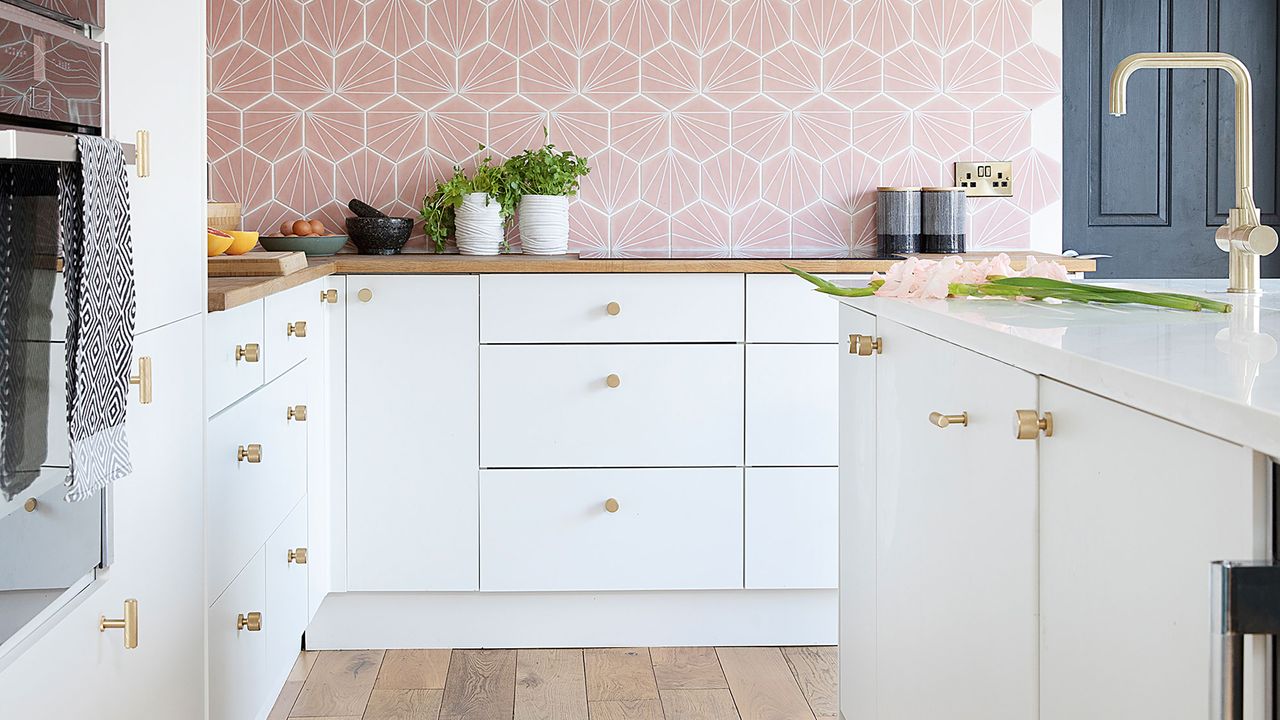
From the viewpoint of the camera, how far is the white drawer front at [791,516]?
2830 millimetres

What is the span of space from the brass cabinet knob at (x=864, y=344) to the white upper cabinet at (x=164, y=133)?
0.98 meters

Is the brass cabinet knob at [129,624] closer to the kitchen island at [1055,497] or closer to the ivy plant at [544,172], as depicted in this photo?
the kitchen island at [1055,497]

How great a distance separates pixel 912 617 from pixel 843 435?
47 centimetres

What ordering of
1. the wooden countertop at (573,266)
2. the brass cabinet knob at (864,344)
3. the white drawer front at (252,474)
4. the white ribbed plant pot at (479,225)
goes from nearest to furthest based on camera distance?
the brass cabinet knob at (864,344) → the white drawer front at (252,474) → the wooden countertop at (573,266) → the white ribbed plant pot at (479,225)

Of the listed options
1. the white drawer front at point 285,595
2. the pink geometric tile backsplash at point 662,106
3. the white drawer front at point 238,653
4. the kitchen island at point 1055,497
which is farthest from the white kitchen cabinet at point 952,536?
the pink geometric tile backsplash at point 662,106

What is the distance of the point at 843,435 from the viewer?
79.4 inches

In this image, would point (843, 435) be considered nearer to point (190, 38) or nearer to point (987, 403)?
point (987, 403)

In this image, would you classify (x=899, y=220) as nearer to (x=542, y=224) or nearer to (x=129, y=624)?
(x=542, y=224)

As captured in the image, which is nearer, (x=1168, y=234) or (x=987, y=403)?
(x=987, y=403)

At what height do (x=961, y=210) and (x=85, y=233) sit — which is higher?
(x=961, y=210)

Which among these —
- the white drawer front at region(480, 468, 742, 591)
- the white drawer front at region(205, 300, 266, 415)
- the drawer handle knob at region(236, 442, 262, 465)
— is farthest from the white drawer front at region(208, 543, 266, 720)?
the white drawer front at region(480, 468, 742, 591)

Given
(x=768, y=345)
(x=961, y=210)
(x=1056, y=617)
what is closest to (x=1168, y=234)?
(x=961, y=210)

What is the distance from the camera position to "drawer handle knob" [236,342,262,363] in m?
1.99

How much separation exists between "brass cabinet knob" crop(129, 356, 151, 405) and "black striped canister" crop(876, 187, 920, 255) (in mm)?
2131
